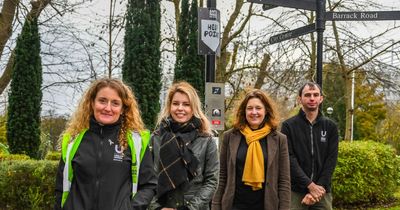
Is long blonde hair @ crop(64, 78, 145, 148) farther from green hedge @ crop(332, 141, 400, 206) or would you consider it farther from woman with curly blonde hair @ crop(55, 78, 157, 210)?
green hedge @ crop(332, 141, 400, 206)

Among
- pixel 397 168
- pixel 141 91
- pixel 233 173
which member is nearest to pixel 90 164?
pixel 233 173

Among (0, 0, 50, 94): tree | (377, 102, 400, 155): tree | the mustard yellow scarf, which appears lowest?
(377, 102, 400, 155): tree

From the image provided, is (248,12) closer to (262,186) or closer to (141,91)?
(141,91)

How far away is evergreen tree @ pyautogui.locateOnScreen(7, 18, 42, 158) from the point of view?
45.2 ft

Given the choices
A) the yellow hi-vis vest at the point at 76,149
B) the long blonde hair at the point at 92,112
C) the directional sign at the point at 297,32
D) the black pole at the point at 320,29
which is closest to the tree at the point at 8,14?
the directional sign at the point at 297,32

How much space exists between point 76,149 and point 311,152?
8.05 feet

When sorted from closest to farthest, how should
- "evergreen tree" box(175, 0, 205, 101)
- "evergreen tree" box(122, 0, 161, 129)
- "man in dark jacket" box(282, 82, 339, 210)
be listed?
"man in dark jacket" box(282, 82, 339, 210) → "evergreen tree" box(122, 0, 161, 129) → "evergreen tree" box(175, 0, 205, 101)

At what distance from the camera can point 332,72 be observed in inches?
562

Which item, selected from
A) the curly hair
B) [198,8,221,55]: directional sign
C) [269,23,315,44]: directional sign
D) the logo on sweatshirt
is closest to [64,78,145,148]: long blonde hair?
the logo on sweatshirt

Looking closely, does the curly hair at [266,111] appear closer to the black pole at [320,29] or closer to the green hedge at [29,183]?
the black pole at [320,29]

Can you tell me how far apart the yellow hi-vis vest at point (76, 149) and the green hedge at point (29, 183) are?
4.86m

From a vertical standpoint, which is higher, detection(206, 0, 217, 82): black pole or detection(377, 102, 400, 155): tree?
detection(206, 0, 217, 82): black pole

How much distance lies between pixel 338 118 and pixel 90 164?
115ft

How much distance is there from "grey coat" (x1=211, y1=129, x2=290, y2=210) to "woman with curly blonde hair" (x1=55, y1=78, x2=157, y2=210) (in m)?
1.08
